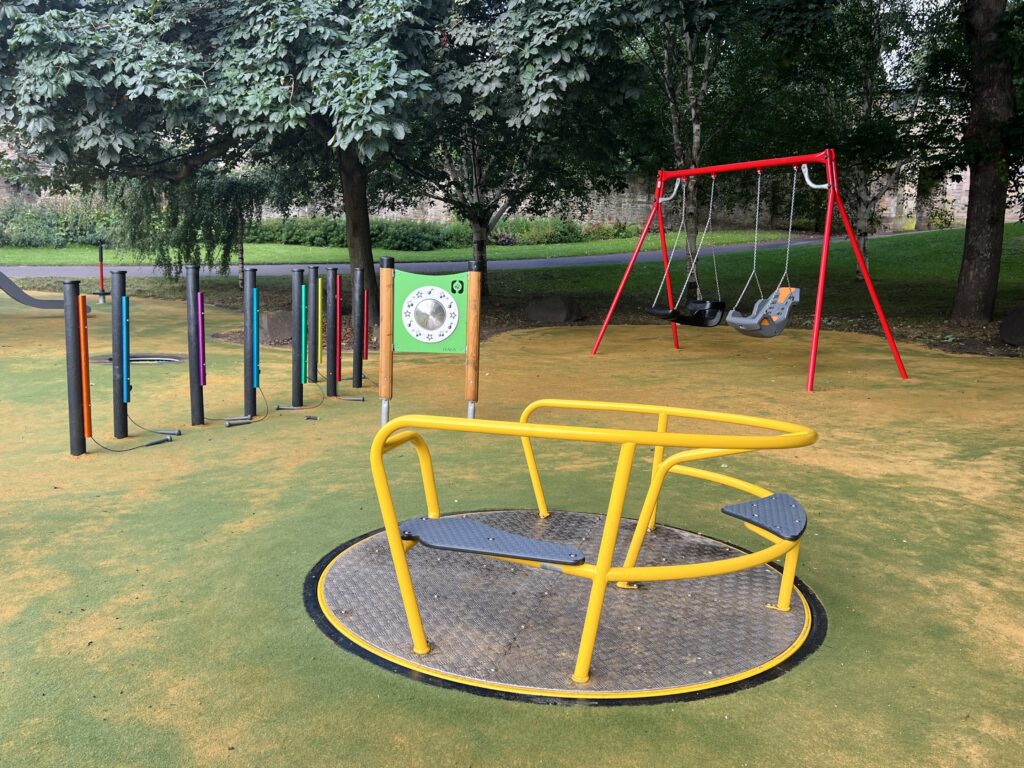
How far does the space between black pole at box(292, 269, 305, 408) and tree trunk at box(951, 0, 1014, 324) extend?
9.31 metres

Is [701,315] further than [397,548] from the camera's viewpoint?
Yes

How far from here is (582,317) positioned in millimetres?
14203

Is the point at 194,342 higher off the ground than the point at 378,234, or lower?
lower

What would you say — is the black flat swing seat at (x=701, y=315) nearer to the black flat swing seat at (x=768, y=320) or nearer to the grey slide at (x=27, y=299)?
the black flat swing seat at (x=768, y=320)

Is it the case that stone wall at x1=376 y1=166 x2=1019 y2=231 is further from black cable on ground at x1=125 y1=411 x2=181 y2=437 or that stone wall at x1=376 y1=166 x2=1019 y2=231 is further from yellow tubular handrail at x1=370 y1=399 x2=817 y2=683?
yellow tubular handrail at x1=370 y1=399 x2=817 y2=683

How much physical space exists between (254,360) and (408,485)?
234 cm

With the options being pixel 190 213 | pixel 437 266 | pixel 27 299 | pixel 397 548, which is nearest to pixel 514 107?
pixel 27 299

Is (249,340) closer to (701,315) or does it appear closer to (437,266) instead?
(701,315)

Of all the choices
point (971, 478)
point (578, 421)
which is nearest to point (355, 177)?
point (578, 421)

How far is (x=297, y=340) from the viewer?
7230 millimetres

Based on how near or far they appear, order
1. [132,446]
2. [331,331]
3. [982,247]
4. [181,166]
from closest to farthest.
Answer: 1. [132,446]
2. [331,331]
3. [982,247]
4. [181,166]


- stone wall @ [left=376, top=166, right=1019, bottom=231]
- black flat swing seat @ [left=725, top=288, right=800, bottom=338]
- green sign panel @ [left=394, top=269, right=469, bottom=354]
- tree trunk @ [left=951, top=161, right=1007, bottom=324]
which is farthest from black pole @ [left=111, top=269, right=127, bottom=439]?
stone wall @ [left=376, top=166, right=1019, bottom=231]

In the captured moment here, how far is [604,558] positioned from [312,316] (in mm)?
5323

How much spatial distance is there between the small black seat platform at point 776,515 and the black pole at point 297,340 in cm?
458
